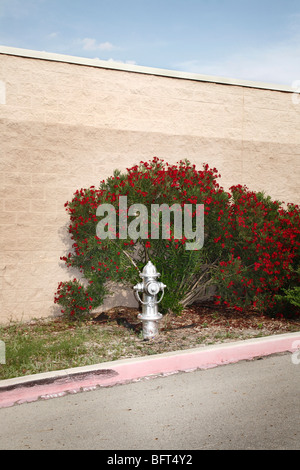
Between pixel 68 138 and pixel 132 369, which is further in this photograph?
pixel 68 138

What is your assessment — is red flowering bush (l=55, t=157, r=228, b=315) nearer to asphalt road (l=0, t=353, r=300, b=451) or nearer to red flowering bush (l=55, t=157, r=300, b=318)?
red flowering bush (l=55, t=157, r=300, b=318)

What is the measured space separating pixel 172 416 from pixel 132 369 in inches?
45.8

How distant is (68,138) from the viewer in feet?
28.0

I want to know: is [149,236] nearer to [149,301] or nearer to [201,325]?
[149,301]

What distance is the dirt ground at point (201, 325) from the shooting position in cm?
651

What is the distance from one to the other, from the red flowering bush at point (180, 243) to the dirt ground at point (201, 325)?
0.31 meters

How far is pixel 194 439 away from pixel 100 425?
2.79 feet

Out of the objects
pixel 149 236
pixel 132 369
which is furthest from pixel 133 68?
pixel 132 369

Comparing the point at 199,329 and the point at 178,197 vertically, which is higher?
the point at 178,197

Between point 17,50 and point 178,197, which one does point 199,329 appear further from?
point 17,50

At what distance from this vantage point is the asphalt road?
3709 mm

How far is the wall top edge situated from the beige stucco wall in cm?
4
